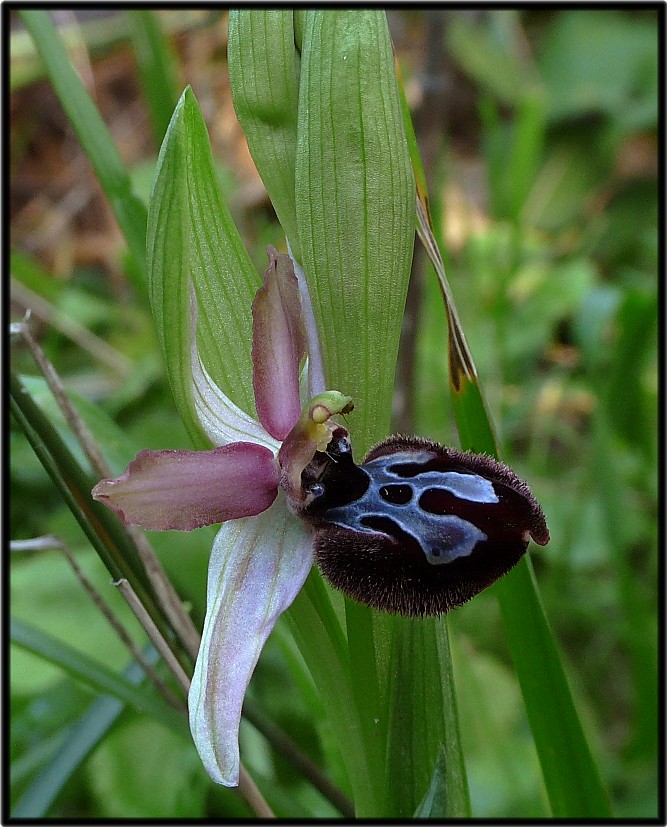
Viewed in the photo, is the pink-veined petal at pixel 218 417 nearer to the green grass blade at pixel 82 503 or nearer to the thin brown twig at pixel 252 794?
the green grass blade at pixel 82 503

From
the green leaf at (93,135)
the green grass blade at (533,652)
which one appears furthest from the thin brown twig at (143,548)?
the green grass blade at (533,652)

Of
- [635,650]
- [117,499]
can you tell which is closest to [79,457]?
[117,499]

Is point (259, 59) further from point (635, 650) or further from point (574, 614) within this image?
point (574, 614)

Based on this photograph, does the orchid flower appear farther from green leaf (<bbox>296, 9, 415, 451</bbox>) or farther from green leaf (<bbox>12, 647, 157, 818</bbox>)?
green leaf (<bbox>12, 647, 157, 818</bbox>)

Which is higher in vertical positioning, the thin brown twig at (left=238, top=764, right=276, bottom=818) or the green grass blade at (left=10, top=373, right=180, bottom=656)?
the green grass blade at (left=10, top=373, right=180, bottom=656)

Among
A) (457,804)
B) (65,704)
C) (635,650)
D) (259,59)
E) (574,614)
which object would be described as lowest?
(574,614)

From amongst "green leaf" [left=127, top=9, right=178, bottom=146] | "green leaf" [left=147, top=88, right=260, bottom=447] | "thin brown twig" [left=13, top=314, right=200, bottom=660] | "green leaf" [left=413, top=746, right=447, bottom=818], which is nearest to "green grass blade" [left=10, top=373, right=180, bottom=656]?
"thin brown twig" [left=13, top=314, right=200, bottom=660]

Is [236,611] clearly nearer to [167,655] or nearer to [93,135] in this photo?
[167,655]
